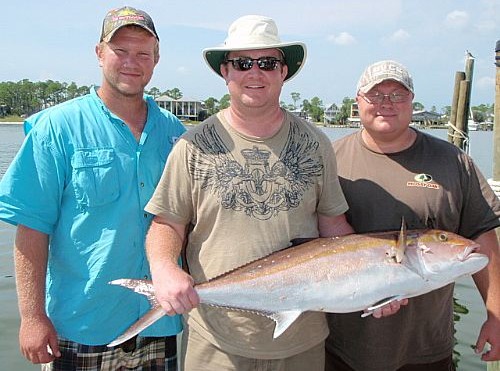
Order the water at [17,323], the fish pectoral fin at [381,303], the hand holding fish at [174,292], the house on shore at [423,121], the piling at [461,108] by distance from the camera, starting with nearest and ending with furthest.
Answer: the hand holding fish at [174,292], the fish pectoral fin at [381,303], the water at [17,323], the piling at [461,108], the house on shore at [423,121]

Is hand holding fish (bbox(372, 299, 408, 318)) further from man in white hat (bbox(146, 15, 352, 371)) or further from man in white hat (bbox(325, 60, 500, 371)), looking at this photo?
man in white hat (bbox(325, 60, 500, 371))

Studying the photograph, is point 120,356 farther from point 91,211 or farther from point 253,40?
point 253,40

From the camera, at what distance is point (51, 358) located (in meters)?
3.60

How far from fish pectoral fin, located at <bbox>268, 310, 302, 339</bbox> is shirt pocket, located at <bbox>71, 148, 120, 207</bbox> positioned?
1.38 m

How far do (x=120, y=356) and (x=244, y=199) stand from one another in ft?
4.98

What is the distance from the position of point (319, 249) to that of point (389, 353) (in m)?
1.21

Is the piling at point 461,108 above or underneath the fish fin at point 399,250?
above

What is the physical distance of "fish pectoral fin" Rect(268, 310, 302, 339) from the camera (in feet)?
10.3

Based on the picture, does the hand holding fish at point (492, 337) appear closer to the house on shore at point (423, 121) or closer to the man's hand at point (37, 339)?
the man's hand at point (37, 339)

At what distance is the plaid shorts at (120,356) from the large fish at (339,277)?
64 cm

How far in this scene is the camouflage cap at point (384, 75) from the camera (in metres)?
3.86

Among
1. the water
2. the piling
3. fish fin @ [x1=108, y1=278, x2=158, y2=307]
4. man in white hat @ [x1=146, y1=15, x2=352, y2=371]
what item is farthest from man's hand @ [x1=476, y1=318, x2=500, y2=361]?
the piling

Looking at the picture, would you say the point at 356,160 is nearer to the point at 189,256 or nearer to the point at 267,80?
the point at 267,80

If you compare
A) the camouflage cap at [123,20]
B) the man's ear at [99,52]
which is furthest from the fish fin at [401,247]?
the man's ear at [99,52]
